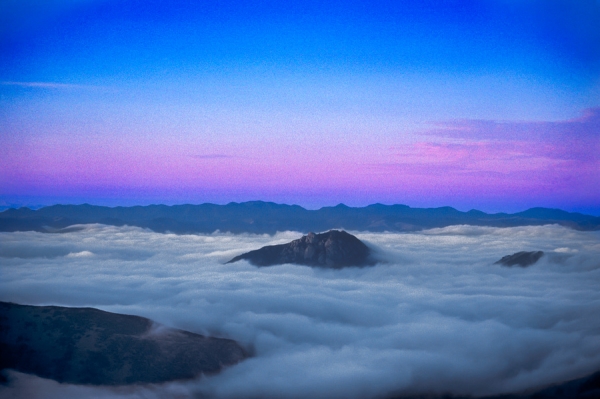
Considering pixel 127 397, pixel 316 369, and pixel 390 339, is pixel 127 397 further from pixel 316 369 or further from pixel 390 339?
pixel 390 339

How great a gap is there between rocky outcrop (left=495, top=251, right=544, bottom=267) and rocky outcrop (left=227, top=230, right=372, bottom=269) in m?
46.0

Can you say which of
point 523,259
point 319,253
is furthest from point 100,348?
point 523,259

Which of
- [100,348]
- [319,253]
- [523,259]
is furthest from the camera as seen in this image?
[319,253]

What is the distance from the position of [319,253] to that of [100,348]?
98274 mm

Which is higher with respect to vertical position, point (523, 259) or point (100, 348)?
point (523, 259)

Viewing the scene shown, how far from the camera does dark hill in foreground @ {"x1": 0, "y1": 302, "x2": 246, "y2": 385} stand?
65.6m

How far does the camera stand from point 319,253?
16100 centimetres

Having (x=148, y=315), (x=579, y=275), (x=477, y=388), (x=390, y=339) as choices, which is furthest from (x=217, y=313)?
(x=579, y=275)

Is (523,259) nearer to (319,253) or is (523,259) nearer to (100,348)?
(319,253)

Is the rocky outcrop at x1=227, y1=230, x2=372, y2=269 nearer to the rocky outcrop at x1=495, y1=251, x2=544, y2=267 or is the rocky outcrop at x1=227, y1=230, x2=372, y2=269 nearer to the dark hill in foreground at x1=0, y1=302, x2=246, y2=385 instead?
the rocky outcrop at x1=495, y1=251, x2=544, y2=267

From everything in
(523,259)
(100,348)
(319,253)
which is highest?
(319,253)

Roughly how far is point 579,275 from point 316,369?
103 m

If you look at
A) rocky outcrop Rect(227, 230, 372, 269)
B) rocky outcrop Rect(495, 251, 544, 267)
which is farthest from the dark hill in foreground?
rocky outcrop Rect(495, 251, 544, 267)

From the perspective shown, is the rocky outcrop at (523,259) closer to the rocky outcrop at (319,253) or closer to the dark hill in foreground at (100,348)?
the rocky outcrop at (319,253)
